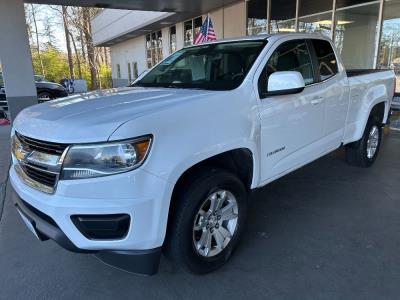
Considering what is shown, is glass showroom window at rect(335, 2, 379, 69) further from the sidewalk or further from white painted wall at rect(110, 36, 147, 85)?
white painted wall at rect(110, 36, 147, 85)

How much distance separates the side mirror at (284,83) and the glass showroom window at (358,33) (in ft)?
25.1

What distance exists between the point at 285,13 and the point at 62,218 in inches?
468

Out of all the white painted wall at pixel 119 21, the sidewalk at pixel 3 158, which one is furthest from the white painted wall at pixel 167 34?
the sidewalk at pixel 3 158

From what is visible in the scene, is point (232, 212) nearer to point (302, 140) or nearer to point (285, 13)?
point (302, 140)

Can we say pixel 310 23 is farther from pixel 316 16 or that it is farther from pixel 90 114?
pixel 90 114

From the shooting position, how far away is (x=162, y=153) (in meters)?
2.20

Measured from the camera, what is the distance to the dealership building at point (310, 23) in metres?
9.03

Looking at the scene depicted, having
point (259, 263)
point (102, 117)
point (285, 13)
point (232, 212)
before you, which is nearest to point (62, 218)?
point (102, 117)

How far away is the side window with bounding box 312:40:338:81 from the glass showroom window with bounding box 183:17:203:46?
13157 mm

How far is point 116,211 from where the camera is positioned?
2.12m

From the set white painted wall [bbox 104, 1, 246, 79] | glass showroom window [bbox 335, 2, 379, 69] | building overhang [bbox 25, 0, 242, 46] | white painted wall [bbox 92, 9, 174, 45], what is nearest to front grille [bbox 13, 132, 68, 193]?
glass showroom window [bbox 335, 2, 379, 69]

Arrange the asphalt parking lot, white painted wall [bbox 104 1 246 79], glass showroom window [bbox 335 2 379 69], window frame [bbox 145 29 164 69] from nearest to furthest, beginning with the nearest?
the asphalt parking lot → glass showroom window [bbox 335 2 379 69] → white painted wall [bbox 104 1 246 79] → window frame [bbox 145 29 164 69]

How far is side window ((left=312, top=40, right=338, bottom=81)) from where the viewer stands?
13.1 feet

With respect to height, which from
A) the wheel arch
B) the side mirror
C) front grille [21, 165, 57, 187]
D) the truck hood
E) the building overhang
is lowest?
the wheel arch
